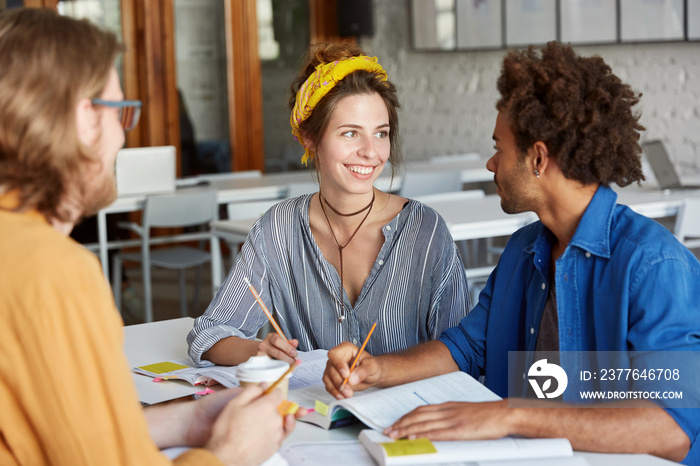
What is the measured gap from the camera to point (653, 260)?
1.34 meters

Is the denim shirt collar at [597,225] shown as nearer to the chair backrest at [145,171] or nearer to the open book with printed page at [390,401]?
the open book with printed page at [390,401]

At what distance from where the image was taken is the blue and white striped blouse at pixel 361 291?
1945 mm

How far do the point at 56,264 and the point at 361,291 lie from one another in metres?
1.17

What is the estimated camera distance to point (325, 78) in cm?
204

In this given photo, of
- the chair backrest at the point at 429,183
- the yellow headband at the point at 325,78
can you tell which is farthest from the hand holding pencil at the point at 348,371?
the chair backrest at the point at 429,183

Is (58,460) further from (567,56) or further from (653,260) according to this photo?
(567,56)

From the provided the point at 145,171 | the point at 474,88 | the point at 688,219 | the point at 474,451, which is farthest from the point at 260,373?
the point at 474,88

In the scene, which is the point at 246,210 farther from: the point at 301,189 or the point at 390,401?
the point at 390,401

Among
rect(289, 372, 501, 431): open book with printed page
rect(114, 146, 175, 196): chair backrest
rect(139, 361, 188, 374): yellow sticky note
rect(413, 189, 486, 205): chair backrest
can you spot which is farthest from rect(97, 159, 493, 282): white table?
rect(289, 372, 501, 431): open book with printed page

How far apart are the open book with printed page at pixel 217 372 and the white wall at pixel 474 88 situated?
4241mm

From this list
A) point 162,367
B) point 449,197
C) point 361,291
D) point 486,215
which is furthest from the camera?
point 449,197

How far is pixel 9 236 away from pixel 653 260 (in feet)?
3.22

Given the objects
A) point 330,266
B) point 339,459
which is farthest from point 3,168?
point 330,266
